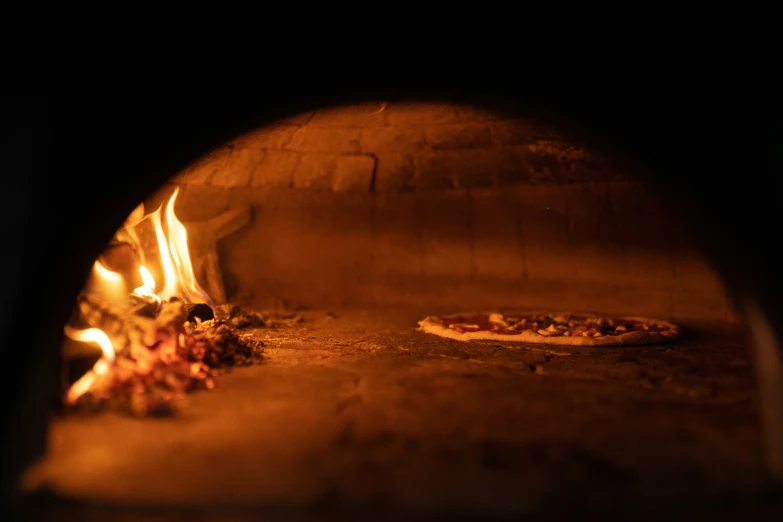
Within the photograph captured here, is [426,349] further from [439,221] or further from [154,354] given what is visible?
[439,221]

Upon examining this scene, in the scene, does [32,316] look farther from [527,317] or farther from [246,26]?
[527,317]

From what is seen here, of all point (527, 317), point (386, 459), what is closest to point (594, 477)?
point (386, 459)

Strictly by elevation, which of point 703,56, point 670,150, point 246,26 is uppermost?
point 246,26

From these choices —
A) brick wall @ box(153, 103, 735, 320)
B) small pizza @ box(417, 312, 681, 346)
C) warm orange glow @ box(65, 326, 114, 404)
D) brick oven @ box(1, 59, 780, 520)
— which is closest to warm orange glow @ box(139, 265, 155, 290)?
brick oven @ box(1, 59, 780, 520)

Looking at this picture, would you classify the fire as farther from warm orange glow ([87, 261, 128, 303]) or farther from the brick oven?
the brick oven

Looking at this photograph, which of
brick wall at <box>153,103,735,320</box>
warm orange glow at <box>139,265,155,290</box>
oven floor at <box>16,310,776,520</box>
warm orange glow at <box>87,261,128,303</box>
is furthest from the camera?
brick wall at <box>153,103,735,320</box>

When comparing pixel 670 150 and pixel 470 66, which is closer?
pixel 670 150
